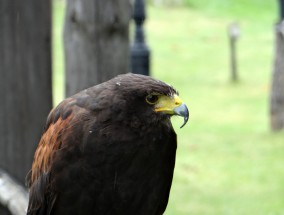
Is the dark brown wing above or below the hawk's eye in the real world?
below

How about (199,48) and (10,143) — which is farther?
(199,48)

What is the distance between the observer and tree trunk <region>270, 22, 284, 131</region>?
1051 centimetres

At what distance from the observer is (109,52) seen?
3.45m

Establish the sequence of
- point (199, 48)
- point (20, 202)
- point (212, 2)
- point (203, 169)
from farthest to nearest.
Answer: point (212, 2)
point (199, 48)
point (203, 169)
point (20, 202)

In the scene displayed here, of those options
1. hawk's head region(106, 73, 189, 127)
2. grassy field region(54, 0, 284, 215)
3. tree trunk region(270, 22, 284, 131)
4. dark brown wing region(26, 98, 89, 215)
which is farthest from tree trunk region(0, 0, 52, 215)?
tree trunk region(270, 22, 284, 131)

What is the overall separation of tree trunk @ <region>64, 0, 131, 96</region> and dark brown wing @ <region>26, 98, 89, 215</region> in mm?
535

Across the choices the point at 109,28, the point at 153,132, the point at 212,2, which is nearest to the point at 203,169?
the point at 109,28

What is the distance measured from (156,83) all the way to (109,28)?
2.59 feet

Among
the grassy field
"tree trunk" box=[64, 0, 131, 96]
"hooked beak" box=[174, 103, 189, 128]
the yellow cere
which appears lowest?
the grassy field

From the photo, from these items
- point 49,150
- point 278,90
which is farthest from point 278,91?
point 49,150

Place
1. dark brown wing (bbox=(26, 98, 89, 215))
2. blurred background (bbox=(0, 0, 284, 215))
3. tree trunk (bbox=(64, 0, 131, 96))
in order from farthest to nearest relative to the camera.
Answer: blurred background (bbox=(0, 0, 284, 215)), tree trunk (bbox=(64, 0, 131, 96)), dark brown wing (bbox=(26, 98, 89, 215))

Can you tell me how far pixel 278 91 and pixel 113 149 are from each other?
820 centimetres

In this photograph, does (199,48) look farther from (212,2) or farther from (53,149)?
(53,149)

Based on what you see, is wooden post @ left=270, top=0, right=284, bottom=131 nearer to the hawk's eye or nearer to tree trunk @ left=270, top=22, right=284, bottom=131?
tree trunk @ left=270, top=22, right=284, bottom=131
